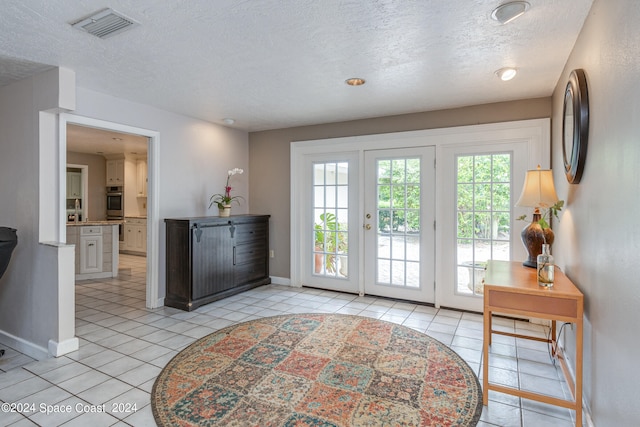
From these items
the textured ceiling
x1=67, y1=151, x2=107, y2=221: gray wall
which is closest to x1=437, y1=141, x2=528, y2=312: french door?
the textured ceiling

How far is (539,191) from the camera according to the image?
2496mm

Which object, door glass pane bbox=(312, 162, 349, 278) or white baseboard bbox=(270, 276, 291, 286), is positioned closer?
door glass pane bbox=(312, 162, 349, 278)

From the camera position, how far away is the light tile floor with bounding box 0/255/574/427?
2029 mm

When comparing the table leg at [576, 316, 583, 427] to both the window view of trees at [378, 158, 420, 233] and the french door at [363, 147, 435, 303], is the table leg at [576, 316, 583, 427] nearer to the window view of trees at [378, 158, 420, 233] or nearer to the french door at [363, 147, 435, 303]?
the french door at [363, 147, 435, 303]

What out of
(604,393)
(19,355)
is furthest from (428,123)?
(19,355)

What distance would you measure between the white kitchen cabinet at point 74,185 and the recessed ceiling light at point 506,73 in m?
8.45

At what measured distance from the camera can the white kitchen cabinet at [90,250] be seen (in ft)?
17.7

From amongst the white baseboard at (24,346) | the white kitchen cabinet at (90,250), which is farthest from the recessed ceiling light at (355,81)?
the white kitchen cabinet at (90,250)

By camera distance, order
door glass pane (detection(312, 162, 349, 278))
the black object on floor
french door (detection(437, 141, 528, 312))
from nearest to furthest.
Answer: the black object on floor
french door (detection(437, 141, 528, 312))
door glass pane (detection(312, 162, 349, 278))

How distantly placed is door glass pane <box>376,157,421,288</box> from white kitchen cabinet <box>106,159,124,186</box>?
6386 millimetres

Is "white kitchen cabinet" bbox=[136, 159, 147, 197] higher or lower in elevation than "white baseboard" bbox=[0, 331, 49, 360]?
higher

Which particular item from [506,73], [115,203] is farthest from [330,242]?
[115,203]

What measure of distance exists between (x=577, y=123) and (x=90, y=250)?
632 centimetres

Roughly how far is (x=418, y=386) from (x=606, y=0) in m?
2.37
